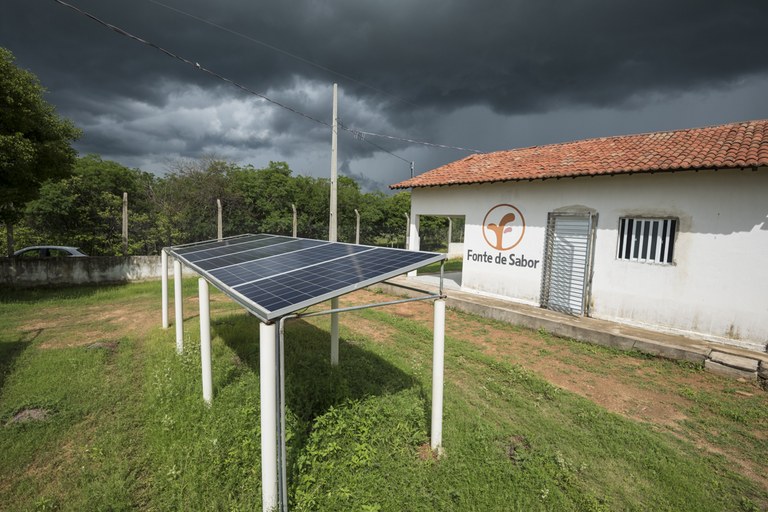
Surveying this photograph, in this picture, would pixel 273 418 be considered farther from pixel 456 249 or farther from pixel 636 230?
pixel 456 249

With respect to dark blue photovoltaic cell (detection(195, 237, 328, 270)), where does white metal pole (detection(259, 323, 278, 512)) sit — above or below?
below

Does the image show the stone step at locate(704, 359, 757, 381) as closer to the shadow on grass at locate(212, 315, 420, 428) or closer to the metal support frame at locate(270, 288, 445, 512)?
the shadow on grass at locate(212, 315, 420, 428)

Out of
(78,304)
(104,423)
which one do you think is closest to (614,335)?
(104,423)

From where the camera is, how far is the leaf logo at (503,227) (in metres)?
9.19

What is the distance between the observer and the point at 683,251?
267 inches

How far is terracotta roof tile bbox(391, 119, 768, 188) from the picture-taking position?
6.50m

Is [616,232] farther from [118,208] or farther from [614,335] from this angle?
[118,208]

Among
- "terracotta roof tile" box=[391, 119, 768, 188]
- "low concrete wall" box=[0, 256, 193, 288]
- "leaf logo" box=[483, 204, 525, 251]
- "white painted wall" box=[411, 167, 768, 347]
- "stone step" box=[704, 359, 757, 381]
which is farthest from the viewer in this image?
"low concrete wall" box=[0, 256, 193, 288]

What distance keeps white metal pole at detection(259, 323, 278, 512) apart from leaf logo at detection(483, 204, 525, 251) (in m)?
8.13

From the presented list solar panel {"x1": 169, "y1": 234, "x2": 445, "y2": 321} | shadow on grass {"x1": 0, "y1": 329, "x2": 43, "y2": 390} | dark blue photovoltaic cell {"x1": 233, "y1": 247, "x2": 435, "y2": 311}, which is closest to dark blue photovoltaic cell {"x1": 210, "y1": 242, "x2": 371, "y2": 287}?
solar panel {"x1": 169, "y1": 234, "x2": 445, "y2": 321}

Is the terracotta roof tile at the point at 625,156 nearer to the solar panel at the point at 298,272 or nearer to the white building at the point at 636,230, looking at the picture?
the white building at the point at 636,230

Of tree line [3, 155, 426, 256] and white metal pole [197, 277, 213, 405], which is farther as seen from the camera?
tree line [3, 155, 426, 256]

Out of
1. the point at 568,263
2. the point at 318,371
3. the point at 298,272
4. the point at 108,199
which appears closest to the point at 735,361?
the point at 568,263

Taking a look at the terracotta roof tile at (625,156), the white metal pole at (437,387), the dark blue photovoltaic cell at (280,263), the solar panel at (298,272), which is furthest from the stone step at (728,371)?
the dark blue photovoltaic cell at (280,263)
